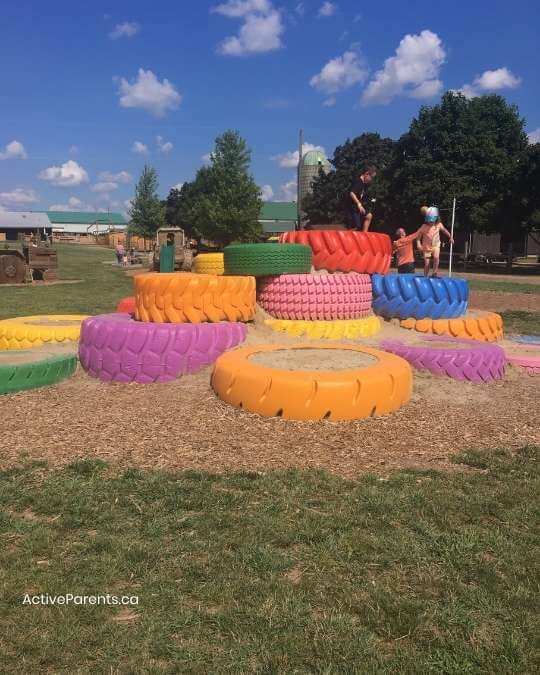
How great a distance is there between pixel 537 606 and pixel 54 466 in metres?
3.33

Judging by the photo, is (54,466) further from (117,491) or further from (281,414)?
(281,414)

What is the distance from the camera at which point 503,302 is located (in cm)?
1703

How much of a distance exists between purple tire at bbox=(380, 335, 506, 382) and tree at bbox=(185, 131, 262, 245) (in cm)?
3936

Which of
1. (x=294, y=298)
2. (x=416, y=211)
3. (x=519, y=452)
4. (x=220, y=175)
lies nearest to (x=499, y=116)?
(x=416, y=211)

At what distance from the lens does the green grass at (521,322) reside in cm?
1209

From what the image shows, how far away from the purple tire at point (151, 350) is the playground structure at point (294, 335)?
0.04 ft

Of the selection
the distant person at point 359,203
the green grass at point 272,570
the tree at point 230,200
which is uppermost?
the tree at point 230,200

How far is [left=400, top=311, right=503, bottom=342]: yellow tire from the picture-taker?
858cm

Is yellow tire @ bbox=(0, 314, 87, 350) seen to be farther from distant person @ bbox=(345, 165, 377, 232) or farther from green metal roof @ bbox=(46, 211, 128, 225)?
green metal roof @ bbox=(46, 211, 128, 225)

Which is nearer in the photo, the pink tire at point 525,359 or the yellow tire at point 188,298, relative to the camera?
the yellow tire at point 188,298

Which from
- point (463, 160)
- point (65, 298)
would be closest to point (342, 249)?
point (65, 298)

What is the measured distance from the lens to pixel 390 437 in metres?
4.94

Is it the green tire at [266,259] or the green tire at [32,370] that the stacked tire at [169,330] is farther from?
the green tire at [266,259]

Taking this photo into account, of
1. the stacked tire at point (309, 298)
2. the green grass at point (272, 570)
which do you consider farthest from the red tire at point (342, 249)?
the green grass at point (272, 570)
